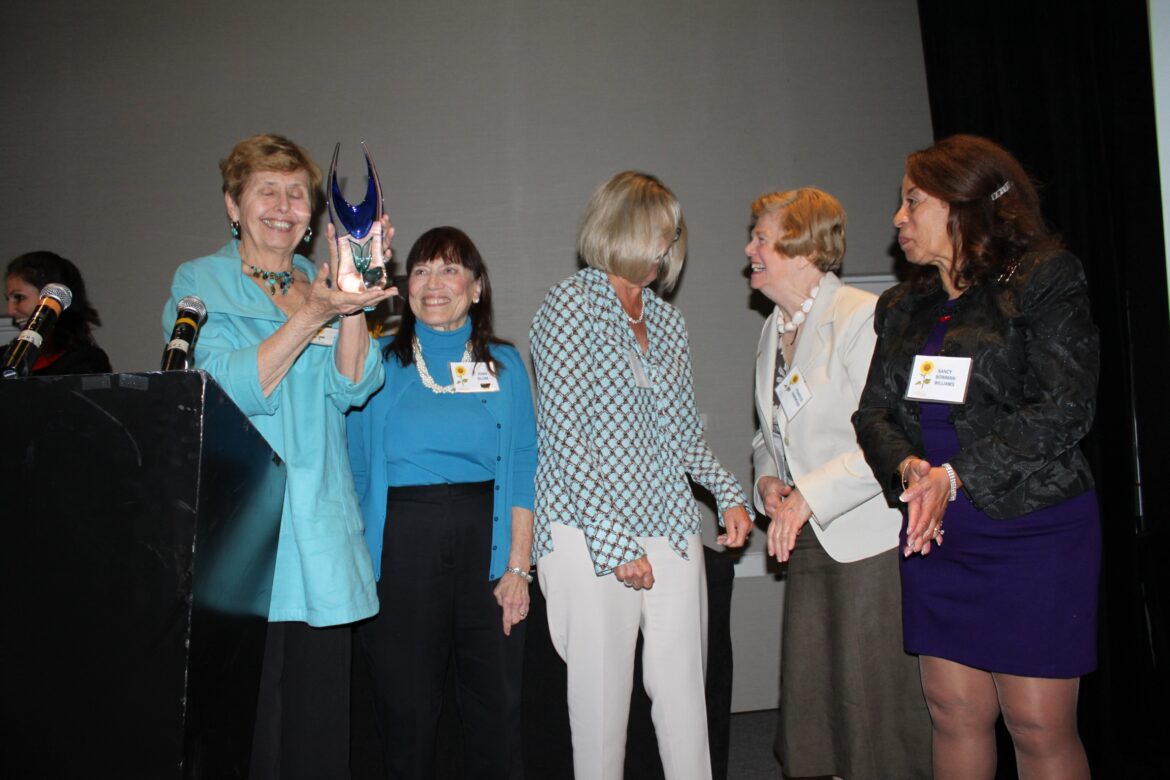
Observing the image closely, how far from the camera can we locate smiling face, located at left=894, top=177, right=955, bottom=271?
212 cm

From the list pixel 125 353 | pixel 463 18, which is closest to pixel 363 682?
pixel 125 353

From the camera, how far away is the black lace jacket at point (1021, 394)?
184 centimetres

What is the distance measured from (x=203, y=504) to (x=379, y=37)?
339 cm

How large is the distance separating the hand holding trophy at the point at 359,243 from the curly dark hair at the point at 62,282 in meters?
2.20

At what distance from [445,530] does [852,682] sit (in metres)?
1.23

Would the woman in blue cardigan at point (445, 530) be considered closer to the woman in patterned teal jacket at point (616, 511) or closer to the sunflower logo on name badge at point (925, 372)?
the woman in patterned teal jacket at point (616, 511)

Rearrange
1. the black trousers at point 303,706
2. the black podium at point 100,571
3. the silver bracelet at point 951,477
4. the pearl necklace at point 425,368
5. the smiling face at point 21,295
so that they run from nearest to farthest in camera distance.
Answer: the black podium at point 100,571 → the black trousers at point 303,706 → the silver bracelet at point 951,477 → the pearl necklace at point 425,368 → the smiling face at point 21,295

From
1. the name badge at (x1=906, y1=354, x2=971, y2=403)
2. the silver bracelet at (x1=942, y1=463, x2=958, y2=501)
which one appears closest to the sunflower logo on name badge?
the name badge at (x1=906, y1=354, x2=971, y2=403)

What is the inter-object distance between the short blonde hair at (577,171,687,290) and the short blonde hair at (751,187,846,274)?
417 mm

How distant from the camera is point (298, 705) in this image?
5.98 ft

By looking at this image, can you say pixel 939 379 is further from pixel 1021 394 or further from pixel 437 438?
pixel 437 438

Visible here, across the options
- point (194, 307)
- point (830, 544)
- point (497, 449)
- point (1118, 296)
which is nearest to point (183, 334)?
point (194, 307)

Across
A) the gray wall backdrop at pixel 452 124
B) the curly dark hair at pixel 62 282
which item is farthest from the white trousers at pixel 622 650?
the curly dark hair at pixel 62 282

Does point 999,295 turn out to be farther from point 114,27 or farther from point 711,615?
point 114,27
